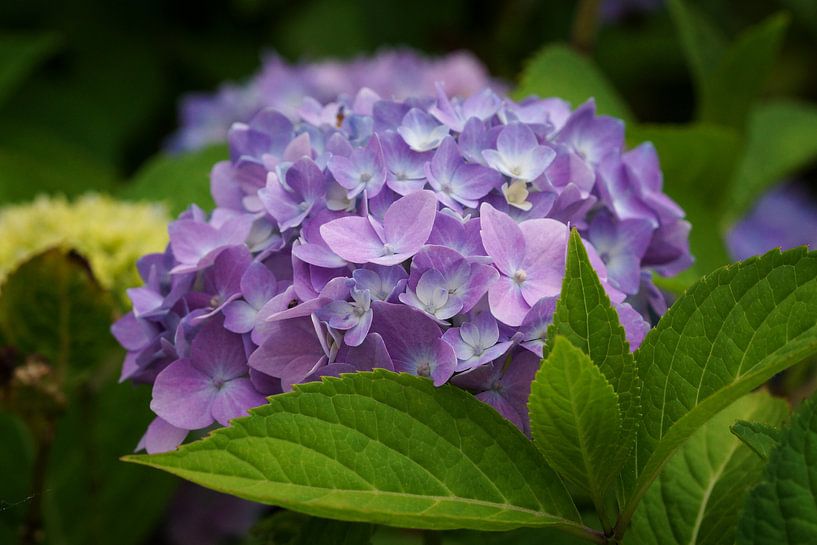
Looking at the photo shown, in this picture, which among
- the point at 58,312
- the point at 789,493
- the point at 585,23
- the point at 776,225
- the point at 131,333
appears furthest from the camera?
the point at 776,225

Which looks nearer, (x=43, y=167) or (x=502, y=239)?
(x=502, y=239)

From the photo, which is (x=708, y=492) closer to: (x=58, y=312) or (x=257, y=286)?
(x=257, y=286)

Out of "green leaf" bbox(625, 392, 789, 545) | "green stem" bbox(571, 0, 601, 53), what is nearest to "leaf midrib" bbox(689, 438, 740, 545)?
"green leaf" bbox(625, 392, 789, 545)

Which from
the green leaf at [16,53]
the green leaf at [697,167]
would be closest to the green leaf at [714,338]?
the green leaf at [697,167]

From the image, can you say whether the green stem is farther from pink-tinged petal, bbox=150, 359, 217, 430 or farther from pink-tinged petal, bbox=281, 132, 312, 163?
pink-tinged petal, bbox=150, 359, 217, 430

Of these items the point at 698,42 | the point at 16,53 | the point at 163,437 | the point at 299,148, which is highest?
the point at 16,53

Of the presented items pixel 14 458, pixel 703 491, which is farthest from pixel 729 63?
pixel 14 458

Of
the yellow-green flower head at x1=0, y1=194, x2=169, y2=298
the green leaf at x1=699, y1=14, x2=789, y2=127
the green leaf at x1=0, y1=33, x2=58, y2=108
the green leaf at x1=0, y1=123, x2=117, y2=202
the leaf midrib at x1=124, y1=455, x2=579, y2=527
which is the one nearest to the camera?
the leaf midrib at x1=124, y1=455, x2=579, y2=527
